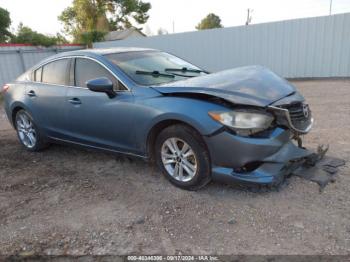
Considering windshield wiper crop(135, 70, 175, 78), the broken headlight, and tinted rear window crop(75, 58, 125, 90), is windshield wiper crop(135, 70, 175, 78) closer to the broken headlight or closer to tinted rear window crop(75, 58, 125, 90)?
tinted rear window crop(75, 58, 125, 90)

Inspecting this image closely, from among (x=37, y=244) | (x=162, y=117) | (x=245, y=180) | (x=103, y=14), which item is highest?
(x=103, y=14)

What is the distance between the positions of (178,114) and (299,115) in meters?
1.32

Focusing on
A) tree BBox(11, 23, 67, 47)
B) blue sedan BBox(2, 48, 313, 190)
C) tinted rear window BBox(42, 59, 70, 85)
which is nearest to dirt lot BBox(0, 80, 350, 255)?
blue sedan BBox(2, 48, 313, 190)

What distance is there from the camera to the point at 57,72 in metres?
4.73

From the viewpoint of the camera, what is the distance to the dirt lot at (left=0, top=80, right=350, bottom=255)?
2682 millimetres

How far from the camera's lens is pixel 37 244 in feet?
9.27

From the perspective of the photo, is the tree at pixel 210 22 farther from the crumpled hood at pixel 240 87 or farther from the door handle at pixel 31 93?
the crumpled hood at pixel 240 87

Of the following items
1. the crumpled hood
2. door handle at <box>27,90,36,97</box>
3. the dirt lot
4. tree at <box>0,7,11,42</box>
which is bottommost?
the dirt lot

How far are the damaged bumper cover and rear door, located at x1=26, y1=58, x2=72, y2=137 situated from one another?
242 centimetres

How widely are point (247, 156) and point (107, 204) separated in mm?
1573

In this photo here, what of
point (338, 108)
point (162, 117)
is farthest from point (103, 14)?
point (162, 117)

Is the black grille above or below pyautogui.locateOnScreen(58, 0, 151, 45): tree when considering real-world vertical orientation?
below

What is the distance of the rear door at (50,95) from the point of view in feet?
14.9

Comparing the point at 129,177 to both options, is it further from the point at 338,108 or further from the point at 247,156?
the point at 338,108
